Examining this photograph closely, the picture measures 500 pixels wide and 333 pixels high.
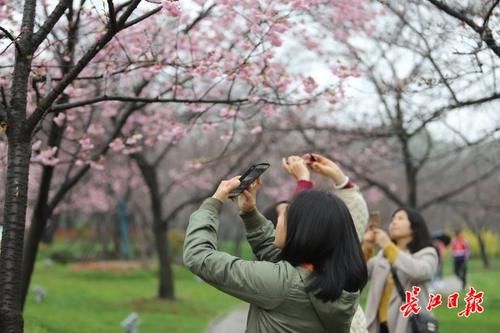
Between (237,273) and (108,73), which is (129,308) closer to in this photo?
(108,73)

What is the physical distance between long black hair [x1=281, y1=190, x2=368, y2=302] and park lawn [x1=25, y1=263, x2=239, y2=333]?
21.1 feet

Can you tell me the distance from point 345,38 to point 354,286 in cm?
859

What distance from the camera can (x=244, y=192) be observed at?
293 cm

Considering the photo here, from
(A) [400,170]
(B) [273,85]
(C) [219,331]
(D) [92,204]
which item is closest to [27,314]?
(C) [219,331]

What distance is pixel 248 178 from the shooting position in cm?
285

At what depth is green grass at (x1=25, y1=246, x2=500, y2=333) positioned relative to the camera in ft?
36.3

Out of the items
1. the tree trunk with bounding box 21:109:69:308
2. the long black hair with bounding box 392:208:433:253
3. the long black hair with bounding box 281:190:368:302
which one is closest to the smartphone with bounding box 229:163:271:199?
the long black hair with bounding box 281:190:368:302

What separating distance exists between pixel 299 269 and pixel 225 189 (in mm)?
449

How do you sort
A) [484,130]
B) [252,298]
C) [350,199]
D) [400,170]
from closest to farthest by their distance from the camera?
[252,298]
[350,199]
[484,130]
[400,170]

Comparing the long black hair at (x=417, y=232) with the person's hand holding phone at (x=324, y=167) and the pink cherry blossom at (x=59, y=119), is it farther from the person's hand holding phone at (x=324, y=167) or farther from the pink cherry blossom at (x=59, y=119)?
the pink cherry blossom at (x=59, y=119)

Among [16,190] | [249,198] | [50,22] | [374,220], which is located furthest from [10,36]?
[374,220]

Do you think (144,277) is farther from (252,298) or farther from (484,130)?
(252,298)

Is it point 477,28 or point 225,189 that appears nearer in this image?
point 225,189

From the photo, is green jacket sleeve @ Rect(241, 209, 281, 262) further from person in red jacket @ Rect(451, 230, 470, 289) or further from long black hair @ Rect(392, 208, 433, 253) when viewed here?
person in red jacket @ Rect(451, 230, 470, 289)
